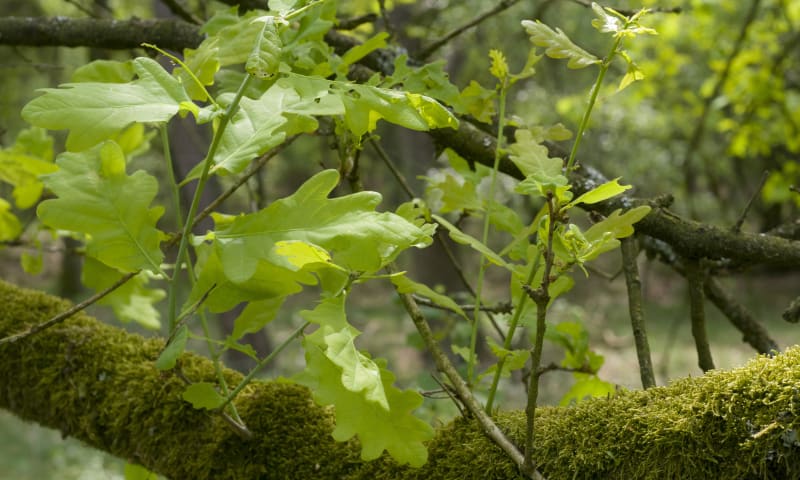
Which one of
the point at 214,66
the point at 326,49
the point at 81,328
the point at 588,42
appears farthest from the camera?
the point at 588,42

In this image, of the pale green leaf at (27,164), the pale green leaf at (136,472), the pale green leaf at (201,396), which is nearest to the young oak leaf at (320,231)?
the pale green leaf at (201,396)

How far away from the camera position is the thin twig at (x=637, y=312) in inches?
53.9

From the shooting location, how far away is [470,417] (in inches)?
45.1

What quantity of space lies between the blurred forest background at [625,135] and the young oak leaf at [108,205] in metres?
1.57

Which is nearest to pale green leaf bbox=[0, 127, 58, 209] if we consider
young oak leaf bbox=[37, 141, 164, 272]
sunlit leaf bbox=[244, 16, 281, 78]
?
young oak leaf bbox=[37, 141, 164, 272]

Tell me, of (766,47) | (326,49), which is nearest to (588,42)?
(766,47)

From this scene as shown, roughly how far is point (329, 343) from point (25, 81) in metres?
14.6

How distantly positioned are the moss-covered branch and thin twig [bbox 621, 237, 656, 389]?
35cm

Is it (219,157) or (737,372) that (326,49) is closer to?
(219,157)

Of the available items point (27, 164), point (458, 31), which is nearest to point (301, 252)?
point (27, 164)

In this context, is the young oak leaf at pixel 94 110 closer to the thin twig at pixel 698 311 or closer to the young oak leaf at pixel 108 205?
the young oak leaf at pixel 108 205

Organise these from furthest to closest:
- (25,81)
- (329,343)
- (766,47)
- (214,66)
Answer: (25,81) < (766,47) < (214,66) < (329,343)

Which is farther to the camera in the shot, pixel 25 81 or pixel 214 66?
pixel 25 81

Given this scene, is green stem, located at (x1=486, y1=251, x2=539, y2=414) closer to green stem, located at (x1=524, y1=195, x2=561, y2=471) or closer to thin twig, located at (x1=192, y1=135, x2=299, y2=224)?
green stem, located at (x1=524, y1=195, x2=561, y2=471)
